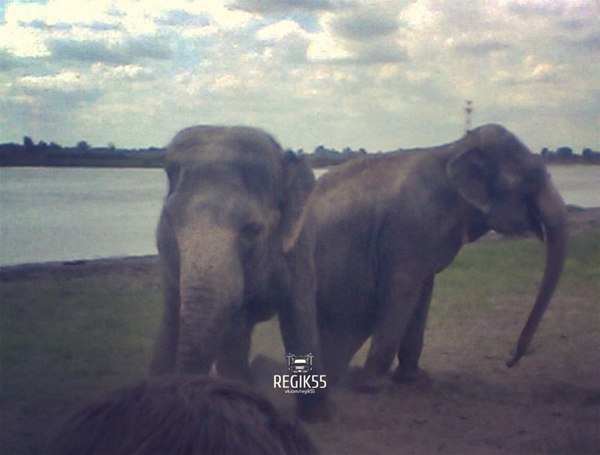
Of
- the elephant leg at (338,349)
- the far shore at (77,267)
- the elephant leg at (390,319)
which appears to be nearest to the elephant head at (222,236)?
the far shore at (77,267)

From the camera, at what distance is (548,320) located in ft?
10.3

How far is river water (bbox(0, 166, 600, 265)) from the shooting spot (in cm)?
291

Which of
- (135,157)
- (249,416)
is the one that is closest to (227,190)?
(135,157)

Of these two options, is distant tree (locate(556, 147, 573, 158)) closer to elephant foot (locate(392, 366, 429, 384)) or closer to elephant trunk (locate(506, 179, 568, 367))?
elephant trunk (locate(506, 179, 568, 367))

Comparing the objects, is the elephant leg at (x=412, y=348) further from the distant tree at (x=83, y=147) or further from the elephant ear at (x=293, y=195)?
the distant tree at (x=83, y=147)

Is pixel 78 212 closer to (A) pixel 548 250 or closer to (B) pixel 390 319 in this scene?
(B) pixel 390 319

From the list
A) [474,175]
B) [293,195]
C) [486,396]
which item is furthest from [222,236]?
[474,175]

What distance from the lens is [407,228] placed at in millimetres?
3600

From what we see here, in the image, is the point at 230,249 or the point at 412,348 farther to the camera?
the point at 412,348

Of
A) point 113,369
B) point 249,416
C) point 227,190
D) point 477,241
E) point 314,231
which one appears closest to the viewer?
point 249,416

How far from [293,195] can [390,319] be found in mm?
648

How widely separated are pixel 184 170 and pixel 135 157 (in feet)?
0.67

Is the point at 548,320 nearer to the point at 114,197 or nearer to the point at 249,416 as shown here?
the point at 114,197

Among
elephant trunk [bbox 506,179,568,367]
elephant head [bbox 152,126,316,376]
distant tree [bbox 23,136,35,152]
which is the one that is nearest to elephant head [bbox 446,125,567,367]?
elephant trunk [bbox 506,179,568,367]
